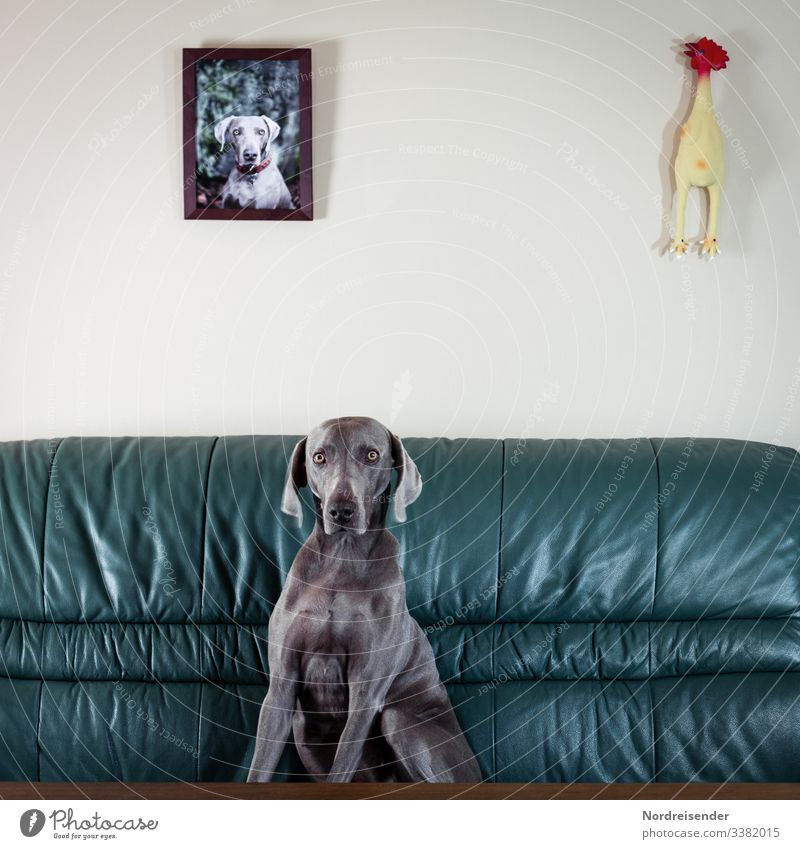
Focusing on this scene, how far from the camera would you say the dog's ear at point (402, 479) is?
179cm

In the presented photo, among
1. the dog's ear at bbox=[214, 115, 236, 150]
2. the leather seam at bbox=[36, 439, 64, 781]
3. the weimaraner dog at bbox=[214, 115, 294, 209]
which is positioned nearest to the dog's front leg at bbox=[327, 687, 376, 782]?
the leather seam at bbox=[36, 439, 64, 781]

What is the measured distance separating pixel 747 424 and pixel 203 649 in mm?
1382

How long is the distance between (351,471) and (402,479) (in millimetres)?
119

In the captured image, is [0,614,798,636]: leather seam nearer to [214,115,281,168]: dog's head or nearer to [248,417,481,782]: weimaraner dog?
[248,417,481,782]: weimaraner dog

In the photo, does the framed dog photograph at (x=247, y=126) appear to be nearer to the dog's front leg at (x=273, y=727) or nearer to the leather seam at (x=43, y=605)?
the leather seam at (x=43, y=605)

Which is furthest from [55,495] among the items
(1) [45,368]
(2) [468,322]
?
(2) [468,322]

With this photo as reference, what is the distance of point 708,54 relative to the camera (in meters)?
2.20

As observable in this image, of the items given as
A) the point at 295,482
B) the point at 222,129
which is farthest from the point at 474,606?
the point at 222,129

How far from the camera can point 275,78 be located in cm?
221

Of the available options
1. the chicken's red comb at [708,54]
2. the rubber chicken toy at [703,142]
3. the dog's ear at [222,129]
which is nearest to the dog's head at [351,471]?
the dog's ear at [222,129]
